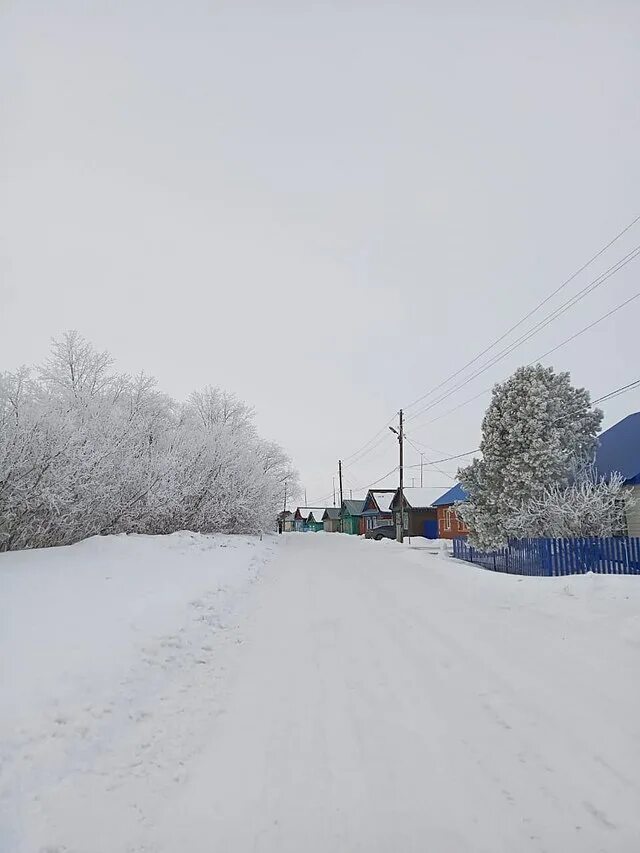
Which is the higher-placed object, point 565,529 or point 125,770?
point 565,529

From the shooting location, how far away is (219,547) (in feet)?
68.5

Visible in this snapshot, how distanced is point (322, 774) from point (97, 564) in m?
9.26

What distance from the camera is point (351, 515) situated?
76.2 m

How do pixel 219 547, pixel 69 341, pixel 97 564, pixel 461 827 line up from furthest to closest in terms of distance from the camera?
pixel 69 341, pixel 219 547, pixel 97 564, pixel 461 827

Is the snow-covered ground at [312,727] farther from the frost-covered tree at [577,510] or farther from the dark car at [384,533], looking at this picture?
the dark car at [384,533]

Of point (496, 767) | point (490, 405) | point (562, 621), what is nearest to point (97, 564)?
point (562, 621)

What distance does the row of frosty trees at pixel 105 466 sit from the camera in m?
12.5

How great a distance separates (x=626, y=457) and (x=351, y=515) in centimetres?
5722

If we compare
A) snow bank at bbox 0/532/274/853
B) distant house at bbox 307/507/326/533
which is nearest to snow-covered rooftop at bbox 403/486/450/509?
snow bank at bbox 0/532/274/853

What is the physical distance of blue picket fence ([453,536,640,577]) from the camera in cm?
1416

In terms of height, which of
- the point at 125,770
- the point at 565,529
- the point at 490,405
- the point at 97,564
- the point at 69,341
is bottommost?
the point at 125,770

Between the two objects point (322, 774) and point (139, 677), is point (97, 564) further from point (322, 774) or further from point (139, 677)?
point (322, 774)

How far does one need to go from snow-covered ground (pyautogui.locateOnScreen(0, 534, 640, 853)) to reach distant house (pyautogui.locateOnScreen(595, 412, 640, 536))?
1149 cm

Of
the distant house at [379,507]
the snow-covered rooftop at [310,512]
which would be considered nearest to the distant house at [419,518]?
the distant house at [379,507]
